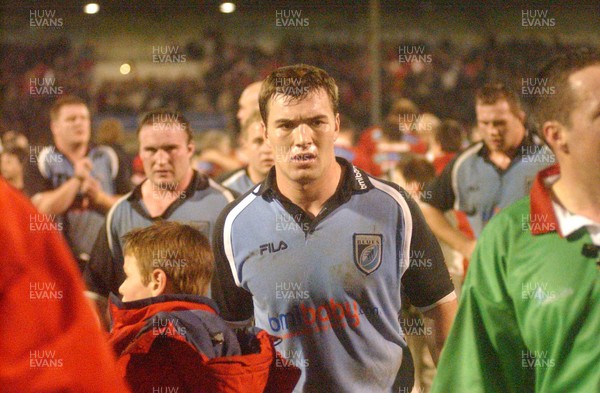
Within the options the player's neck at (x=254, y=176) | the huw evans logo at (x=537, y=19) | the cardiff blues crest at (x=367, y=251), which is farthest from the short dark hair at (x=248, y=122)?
the huw evans logo at (x=537, y=19)

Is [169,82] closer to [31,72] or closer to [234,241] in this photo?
[31,72]

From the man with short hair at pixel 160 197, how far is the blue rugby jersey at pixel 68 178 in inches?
3.0

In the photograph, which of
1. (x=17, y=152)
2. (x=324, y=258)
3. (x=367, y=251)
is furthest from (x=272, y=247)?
(x=17, y=152)

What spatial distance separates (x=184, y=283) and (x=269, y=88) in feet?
2.27

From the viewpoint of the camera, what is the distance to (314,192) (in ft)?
9.04

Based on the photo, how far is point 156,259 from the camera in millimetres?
2814

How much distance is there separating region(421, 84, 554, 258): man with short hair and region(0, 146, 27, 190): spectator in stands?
1.46m

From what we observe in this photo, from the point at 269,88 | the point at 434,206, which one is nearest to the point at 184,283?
the point at 269,88

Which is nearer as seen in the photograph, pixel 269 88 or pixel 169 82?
pixel 269 88

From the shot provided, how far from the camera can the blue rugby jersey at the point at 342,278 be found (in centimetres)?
273

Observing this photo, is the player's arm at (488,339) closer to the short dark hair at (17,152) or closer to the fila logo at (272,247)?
the fila logo at (272,247)

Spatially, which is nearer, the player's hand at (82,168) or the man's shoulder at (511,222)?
the man's shoulder at (511,222)

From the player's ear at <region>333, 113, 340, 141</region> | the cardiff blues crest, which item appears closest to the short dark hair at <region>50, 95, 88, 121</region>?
the player's ear at <region>333, 113, 340, 141</region>

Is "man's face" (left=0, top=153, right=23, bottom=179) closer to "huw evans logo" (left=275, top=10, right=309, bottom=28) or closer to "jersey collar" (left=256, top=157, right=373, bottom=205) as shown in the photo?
"jersey collar" (left=256, top=157, right=373, bottom=205)
